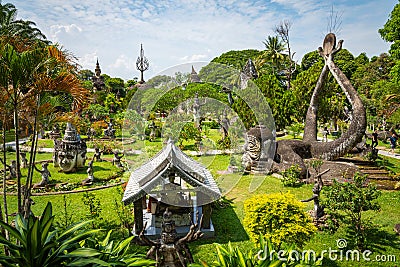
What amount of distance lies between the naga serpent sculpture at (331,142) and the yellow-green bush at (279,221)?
740cm

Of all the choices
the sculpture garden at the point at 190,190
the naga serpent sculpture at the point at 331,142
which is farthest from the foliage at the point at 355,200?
the naga serpent sculpture at the point at 331,142

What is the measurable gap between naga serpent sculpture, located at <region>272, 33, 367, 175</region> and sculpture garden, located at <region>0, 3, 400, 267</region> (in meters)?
0.06

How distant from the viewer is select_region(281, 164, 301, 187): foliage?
12.7 m

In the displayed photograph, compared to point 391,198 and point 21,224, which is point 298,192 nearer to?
point 391,198

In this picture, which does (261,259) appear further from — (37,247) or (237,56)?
(237,56)

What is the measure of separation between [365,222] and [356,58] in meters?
47.1

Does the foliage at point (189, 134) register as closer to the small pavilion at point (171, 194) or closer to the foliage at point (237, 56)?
the small pavilion at point (171, 194)

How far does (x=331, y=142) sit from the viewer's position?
14711mm

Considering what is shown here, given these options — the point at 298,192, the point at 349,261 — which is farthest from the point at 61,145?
the point at 349,261

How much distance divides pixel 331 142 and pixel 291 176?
3307mm

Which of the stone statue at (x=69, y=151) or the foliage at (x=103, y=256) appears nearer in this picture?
the foliage at (x=103, y=256)

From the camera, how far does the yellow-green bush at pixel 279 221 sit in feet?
20.0

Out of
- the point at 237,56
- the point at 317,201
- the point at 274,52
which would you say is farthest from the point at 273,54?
the point at 317,201

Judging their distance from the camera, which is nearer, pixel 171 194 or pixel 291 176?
pixel 171 194
